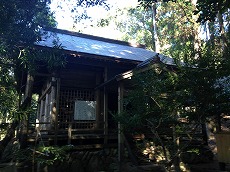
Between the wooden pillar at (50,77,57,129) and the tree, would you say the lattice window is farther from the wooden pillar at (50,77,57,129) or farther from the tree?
the tree

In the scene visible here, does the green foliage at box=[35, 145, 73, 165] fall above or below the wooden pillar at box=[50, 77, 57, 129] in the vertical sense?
below

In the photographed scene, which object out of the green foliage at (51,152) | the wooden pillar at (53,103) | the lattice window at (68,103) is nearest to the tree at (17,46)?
the green foliage at (51,152)

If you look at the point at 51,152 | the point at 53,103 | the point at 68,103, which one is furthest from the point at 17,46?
the point at 68,103

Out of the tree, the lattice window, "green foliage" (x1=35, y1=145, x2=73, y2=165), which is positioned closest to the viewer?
the tree

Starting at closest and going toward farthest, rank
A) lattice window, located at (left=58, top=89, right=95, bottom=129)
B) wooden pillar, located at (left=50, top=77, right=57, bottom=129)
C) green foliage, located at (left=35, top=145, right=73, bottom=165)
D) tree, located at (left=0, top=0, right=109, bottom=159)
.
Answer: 1. tree, located at (left=0, top=0, right=109, bottom=159)
2. green foliage, located at (left=35, top=145, right=73, bottom=165)
3. wooden pillar, located at (left=50, top=77, right=57, bottom=129)
4. lattice window, located at (left=58, top=89, right=95, bottom=129)

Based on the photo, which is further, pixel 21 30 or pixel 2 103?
pixel 21 30

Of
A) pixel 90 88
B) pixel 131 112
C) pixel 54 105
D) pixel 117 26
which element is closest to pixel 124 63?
pixel 90 88

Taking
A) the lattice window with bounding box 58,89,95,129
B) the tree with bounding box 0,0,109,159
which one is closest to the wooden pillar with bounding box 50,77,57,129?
the lattice window with bounding box 58,89,95,129

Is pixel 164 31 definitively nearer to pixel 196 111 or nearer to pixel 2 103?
pixel 196 111

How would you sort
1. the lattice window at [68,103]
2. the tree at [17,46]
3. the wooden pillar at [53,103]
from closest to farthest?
the tree at [17,46] → the wooden pillar at [53,103] → the lattice window at [68,103]

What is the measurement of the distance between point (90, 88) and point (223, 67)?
6616 mm

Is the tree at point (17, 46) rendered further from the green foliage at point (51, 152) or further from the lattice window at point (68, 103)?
the lattice window at point (68, 103)

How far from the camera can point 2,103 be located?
4.46m

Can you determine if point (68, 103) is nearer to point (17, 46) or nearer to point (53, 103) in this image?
point (53, 103)
